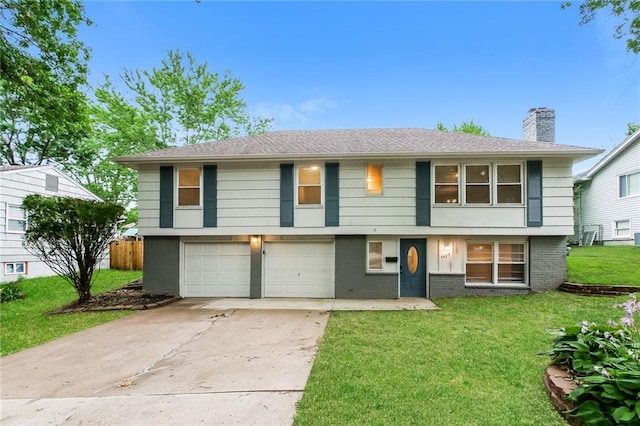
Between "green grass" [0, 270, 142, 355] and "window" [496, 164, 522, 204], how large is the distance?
436 inches

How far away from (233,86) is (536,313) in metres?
20.8

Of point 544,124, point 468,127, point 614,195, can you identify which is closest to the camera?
point 544,124

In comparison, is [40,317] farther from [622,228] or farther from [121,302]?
[622,228]

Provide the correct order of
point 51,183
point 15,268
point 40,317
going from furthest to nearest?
point 51,183 < point 15,268 < point 40,317

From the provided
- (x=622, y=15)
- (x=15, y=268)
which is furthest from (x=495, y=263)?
(x=15, y=268)

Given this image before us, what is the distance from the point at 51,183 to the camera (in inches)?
543

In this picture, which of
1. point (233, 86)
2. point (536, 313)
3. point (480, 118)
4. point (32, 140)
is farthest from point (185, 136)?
point (480, 118)

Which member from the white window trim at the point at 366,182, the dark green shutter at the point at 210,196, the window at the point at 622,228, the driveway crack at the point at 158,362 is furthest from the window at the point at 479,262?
the window at the point at 622,228

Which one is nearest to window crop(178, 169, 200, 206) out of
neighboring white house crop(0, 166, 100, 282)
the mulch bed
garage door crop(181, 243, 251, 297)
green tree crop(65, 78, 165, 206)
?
garage door crop(181, 243, 251, 297)

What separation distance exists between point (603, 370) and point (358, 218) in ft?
23.0

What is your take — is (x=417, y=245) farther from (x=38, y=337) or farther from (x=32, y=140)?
(x=32, y=140)

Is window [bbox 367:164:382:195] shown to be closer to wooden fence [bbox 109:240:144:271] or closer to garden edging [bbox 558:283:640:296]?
garden edging [bbox 558:283:640:296]

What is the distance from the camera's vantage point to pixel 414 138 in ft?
36.3

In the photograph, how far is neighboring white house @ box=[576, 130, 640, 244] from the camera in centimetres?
1488
